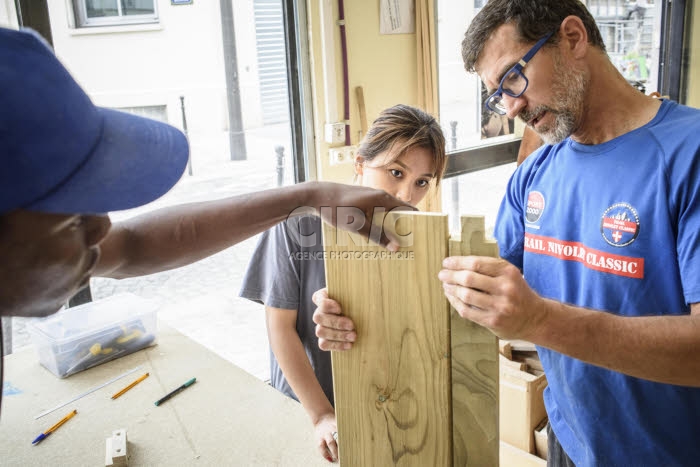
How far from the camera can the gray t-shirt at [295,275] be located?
1.64 m

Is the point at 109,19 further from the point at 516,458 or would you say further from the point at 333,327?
the point at 516,458

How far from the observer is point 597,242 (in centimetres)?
137

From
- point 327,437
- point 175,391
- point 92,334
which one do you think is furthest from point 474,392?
point 92,334

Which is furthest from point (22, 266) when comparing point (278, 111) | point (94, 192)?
point (278, 111)

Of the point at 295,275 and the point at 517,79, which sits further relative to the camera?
the point at 295,275

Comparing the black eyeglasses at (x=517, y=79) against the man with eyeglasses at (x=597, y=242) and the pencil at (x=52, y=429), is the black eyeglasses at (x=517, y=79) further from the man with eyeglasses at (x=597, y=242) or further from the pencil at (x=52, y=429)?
the pencil at (x=52, y=429)

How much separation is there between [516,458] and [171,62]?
249cm

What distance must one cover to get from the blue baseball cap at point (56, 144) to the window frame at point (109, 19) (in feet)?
5.97

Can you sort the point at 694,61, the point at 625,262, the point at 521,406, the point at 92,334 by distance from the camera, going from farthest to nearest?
the point at 694,61 → the point at 521,406 → the point at 92,334 → the point at 625,262

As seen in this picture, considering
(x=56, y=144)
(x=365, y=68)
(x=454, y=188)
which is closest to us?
(x=56, y=144)

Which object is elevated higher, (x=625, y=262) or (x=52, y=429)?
(x=625, y=262)

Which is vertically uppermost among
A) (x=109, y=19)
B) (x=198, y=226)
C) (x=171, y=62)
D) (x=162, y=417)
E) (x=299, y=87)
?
(x=109, y=19)

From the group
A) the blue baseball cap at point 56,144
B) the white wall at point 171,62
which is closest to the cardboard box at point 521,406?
the white wall at point 171,62

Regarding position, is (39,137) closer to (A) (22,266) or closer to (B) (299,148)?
(A) (22,266)
